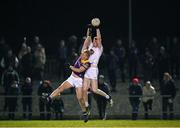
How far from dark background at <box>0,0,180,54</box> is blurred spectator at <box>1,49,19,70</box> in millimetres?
5762

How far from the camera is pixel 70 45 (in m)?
40.0

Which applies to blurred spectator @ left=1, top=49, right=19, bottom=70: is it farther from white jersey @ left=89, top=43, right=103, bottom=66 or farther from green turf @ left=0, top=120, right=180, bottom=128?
white jersey @ left=89, top=43, right=103, bottom=66

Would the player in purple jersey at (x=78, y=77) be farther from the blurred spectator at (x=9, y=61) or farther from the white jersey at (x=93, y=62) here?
the blurred spectator at (x=9, y=61)

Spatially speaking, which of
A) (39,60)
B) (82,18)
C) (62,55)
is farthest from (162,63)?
(82,18)

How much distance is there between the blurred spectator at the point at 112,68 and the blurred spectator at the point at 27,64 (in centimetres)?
338

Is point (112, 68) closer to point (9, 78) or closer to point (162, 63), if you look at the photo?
point (162, 63)

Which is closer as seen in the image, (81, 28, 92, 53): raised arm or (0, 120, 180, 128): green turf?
(81, 28, 92, 53): raised arm

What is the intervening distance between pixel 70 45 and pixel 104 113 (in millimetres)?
6103

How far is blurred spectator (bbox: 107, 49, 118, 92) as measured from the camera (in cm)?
3897

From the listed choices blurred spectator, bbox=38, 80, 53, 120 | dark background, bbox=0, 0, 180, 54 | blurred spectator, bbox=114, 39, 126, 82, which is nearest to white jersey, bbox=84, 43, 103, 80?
blurred spectator, bbox=38, 80, 53, 120

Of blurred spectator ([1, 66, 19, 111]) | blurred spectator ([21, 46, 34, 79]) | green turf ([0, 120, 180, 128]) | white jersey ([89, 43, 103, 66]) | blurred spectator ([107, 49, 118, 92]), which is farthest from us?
blurred spectator ([107, 49, 118, 92])

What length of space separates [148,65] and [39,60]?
486 centimetres

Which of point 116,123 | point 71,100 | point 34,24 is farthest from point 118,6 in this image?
point 116,123

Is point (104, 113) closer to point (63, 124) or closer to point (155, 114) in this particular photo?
point (155, 114)
